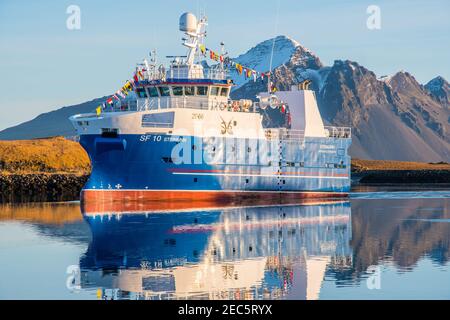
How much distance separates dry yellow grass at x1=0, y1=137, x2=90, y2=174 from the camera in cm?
8100

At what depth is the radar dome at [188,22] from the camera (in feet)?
168

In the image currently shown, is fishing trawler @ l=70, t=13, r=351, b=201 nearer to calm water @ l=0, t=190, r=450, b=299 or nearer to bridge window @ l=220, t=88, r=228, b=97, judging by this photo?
bridge window @ l=220, t=88, r=228, b=97

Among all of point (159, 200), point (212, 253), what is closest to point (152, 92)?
point (159, 200)

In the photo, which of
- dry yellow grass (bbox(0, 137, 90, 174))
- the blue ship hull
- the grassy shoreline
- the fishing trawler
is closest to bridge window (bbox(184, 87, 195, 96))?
the fishing trawler

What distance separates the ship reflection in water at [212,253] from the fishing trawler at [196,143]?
255 centimetres

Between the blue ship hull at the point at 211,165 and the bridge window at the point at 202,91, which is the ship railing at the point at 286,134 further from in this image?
the bridge window at the point at 202,91

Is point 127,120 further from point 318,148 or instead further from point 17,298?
point 17,298

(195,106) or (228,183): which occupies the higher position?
(195,106)

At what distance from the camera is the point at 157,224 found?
3784 cm

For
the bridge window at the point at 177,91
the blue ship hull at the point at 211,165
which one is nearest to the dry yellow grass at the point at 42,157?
the blue ship hull at the point at 211,165

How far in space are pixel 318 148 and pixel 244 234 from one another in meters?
23.0

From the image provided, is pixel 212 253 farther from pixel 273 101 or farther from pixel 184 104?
pixel 273 101

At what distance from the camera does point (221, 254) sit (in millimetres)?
28719
